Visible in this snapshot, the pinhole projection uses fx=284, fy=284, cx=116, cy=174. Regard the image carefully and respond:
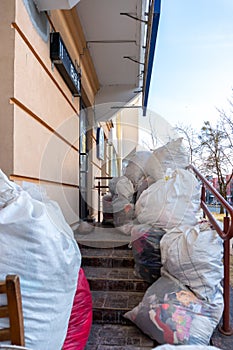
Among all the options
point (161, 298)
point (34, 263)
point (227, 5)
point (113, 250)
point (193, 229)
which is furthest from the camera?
point (227, 5)

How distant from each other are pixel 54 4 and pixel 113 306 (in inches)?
91.4

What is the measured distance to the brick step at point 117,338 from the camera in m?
1.85

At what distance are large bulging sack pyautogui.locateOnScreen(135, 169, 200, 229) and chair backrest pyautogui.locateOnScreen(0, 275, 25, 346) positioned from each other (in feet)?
5.67

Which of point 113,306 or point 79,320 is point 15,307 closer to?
point 79,320

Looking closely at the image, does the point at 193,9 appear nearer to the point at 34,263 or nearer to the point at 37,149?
the point at 37,149

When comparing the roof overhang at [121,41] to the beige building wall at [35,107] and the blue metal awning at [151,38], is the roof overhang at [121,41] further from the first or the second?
the beige building wall at [35,107]

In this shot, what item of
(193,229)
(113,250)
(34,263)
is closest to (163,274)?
(193,229)

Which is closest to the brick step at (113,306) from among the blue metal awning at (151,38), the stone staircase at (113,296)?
the stone staircase at (113,296)

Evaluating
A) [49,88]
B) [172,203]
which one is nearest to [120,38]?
[49,88]

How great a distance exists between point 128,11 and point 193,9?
2.75m

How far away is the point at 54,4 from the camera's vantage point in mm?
2100

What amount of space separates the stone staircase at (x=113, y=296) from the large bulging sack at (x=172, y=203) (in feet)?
1.54

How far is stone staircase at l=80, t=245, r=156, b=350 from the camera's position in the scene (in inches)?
75.4

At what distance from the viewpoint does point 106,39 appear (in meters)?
3.74
